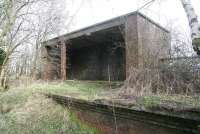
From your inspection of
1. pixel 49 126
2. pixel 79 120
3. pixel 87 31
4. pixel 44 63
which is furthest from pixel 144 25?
pixel 44 63

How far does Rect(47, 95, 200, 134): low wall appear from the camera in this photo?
251cm

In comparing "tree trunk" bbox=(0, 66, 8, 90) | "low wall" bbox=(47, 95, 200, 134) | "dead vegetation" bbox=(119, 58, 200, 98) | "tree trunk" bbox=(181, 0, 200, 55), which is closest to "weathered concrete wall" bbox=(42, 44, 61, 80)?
"tree trunk" bbox=(0, 66, 8, 90)

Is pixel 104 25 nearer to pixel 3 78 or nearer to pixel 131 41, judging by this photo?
pixel 131 41

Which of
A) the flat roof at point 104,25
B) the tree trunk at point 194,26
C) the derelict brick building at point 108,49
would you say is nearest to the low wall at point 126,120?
the derelict brick building at point 108,49

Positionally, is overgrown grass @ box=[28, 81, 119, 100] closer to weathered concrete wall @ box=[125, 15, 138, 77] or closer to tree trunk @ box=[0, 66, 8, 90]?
weathered concrete wall @ box=[125, 15, 138, 77]

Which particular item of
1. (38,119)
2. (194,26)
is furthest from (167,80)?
(38,119)

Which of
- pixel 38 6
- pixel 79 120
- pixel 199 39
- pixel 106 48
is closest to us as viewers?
pixel 199 39

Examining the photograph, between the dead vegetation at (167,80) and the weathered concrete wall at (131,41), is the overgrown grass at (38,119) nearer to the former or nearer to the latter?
the dead vegetation at (167,80)

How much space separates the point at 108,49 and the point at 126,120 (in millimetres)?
10099

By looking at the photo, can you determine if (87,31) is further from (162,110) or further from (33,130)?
(162,110)

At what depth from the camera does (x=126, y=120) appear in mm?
3340

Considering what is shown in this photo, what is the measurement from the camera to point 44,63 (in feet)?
41.9

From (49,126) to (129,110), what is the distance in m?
2.46

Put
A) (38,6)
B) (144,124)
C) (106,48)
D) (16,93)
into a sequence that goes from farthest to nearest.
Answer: (106,48), (38,6), (16,93), (144,124)
